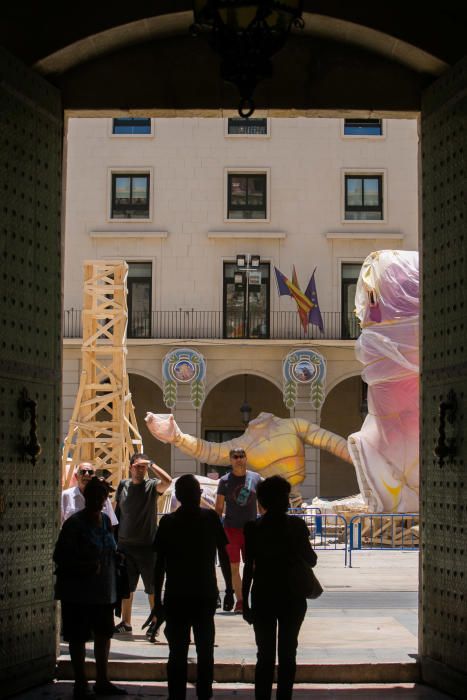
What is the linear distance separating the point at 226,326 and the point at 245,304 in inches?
38.6

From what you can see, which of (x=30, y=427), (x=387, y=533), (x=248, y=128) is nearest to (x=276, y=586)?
(x=30, y=427)

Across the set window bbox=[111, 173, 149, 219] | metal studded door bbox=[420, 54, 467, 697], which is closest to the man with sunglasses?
metal studded door bbox=[420, 54, 467, 697]

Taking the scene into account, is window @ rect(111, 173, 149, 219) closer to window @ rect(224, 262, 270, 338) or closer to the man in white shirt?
window @ rect(224, 262, 270, 338)

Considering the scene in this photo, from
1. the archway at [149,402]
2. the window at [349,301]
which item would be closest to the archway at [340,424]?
the window at [349,301]

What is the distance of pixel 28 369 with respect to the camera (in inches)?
311

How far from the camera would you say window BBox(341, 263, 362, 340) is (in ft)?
119

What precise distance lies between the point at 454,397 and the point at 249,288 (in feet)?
95.4

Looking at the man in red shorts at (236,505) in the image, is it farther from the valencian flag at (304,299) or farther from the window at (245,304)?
the window at (245,304)

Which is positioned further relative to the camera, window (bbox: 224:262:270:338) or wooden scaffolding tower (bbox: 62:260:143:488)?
window (bbox: 224:262:270:338)

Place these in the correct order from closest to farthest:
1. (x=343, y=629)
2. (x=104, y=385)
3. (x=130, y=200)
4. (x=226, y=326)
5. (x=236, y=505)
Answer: (x=343, y=629) < (x=236, y=505) < (x=104, y=385) < (x=226, y=326) < (x=130, y=200)

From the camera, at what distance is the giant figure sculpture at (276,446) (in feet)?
94.3

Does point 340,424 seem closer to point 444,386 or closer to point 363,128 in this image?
point 363,128

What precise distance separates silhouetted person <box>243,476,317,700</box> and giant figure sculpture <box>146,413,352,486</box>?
21579mm

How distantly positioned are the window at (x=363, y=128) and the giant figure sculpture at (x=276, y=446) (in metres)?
12.0
